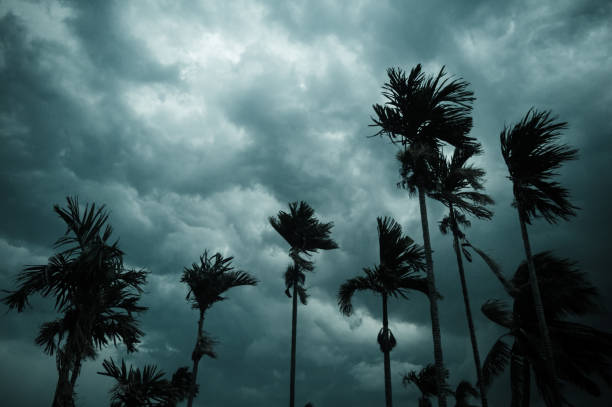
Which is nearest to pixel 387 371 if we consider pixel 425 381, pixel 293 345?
pixel 425 381

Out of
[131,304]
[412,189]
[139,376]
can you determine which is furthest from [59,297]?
[412,189]

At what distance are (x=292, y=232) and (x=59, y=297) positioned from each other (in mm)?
15498

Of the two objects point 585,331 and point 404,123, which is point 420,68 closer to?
point 404,123

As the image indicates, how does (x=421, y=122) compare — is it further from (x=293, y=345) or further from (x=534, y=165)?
(x=293, y=345)

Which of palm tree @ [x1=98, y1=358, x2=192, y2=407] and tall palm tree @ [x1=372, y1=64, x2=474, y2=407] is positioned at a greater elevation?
tall palm tree @ [x1=372, y1=64, x2=474, y2=407]

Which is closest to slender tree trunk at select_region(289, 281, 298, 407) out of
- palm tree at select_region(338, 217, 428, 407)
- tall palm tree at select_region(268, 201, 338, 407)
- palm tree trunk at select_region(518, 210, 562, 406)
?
tall palm tree at select_region(268, 201, 338, 407)

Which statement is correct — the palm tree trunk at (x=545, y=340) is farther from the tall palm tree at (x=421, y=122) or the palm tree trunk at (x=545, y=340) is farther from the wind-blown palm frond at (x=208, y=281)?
the wind-blown palm frond at (x=208, y=281)

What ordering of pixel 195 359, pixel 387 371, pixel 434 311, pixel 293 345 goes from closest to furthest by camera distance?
1. pixel 434 311
2. pixel 387 371
3. pixel 195 359
4. pixel 293 345

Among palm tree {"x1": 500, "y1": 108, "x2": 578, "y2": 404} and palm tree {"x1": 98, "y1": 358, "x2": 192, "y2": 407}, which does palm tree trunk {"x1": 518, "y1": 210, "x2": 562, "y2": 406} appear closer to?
Result: palm tree {"x1": 500, "y1": 108, "x2": 578, "y2": 404}

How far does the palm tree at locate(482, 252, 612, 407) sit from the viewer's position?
484 inches

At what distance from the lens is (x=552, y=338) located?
45.3ft

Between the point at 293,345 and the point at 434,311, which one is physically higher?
the point at 293,345

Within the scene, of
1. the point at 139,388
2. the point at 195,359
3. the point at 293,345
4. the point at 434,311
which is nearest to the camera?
the point at 139,388

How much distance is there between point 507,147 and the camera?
14648 millimetres
